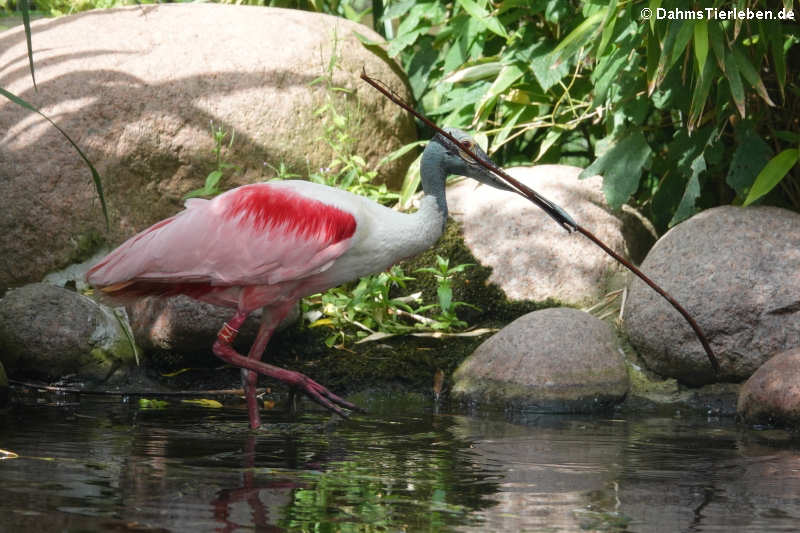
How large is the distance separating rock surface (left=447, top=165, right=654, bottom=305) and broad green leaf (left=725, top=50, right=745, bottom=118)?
1.52 meters

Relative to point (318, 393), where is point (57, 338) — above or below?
above

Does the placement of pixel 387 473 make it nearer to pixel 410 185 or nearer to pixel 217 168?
pixel 410 185

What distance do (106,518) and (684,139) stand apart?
15.5 ft

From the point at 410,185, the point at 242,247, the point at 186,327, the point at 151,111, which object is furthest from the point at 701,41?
the point at 151,111

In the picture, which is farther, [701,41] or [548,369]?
[548,369]

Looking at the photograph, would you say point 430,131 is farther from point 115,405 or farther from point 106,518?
point 106,518

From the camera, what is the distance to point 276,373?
5383 millimetres

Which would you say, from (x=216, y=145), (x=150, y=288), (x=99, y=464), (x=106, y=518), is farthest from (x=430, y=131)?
(x=106, y=518)

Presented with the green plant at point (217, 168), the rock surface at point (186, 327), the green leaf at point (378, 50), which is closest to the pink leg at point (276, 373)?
the rock surface at point (186, 327)

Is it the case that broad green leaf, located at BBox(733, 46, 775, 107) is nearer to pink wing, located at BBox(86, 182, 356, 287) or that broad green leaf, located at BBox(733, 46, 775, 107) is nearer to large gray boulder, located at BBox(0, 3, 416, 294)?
pink wing, located at BBox(86, 182, 356, 287)

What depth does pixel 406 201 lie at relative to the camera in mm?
7531

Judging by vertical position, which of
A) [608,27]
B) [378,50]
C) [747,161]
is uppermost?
[378,50]

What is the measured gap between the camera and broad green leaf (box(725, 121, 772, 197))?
21.0 feet

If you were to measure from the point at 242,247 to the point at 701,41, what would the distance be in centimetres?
265
